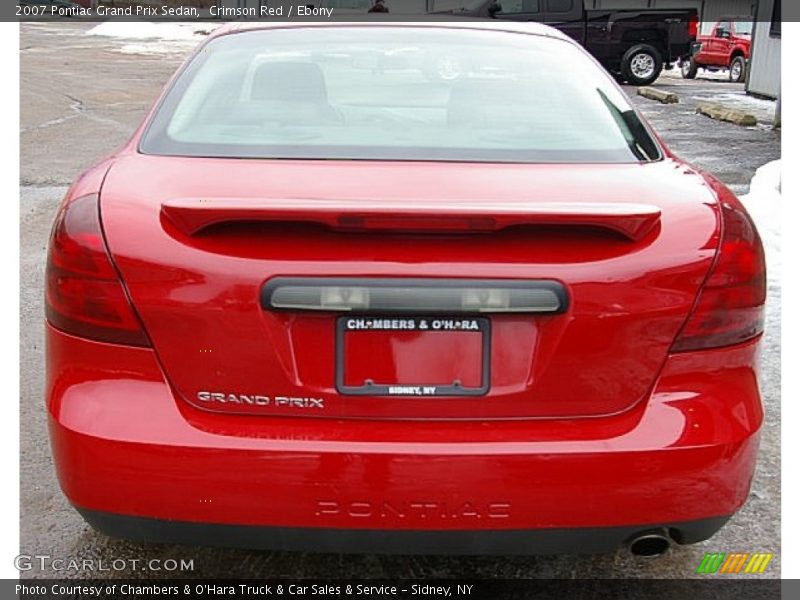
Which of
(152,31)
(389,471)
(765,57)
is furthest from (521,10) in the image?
(152,31)

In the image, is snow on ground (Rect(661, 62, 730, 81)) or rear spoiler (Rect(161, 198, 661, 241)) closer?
rear spoiler (Rect(161, 198, 661, 241))

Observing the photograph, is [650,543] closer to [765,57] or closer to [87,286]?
[87,286]

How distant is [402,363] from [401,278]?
20 centimetres

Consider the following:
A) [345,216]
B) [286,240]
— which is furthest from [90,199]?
[345,216]

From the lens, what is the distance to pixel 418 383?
1.98 m

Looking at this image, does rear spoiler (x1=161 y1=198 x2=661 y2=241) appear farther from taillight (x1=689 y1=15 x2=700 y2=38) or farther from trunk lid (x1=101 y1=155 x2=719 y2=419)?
taillight (x1=689 y1=15 x2=700 y2=38)

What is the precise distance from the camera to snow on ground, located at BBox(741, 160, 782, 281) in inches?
228

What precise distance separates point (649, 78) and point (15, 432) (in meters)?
18.4

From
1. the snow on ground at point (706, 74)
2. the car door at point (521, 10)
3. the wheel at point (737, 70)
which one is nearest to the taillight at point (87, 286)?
the car door at point (521, 10)

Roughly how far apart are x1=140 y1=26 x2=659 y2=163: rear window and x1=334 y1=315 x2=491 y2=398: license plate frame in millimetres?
509

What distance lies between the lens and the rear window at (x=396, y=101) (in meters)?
2.37

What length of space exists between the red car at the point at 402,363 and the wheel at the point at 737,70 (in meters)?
22.1

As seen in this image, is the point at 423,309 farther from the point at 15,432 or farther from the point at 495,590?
the point at 15,432

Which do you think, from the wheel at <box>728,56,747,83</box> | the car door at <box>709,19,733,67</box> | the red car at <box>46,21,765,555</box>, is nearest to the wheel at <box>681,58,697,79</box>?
the car door at <box>709,19,733,67</box>
